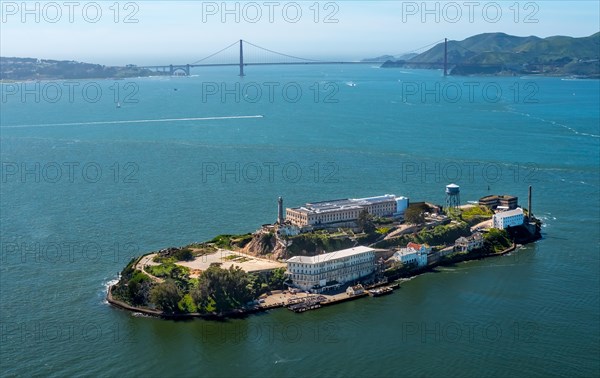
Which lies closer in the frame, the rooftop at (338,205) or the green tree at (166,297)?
the green tree at (166,297)

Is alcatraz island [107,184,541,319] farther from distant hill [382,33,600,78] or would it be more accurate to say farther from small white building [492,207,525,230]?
distant hill [382,33,600,78]

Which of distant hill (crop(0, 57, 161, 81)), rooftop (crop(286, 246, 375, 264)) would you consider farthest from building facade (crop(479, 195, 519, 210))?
distant hill (crop(0, 57, 161, 81))

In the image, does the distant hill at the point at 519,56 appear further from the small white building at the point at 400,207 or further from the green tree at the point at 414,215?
the green tree at the point at 414,215

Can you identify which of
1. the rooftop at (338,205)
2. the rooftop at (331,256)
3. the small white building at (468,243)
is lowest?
the small white building at (468,243)

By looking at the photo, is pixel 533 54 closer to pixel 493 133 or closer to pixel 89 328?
pixel 493 133

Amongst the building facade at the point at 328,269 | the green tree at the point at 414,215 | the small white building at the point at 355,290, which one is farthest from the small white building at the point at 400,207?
the small white building at the point at 355,290

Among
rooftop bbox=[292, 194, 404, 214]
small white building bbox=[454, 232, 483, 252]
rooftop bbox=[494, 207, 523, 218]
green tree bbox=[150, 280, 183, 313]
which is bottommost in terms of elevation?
green tree bbox=[150, 280, 183, 313]

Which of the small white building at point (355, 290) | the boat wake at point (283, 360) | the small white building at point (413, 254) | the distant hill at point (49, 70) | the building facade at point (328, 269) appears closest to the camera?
the boat wake at point (283, 360)
